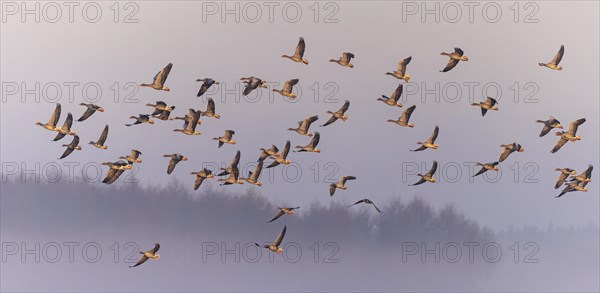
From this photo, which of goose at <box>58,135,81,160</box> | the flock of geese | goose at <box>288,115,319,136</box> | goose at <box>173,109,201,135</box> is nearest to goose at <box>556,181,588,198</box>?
the flock of geese

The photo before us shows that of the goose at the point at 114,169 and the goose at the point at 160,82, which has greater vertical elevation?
the goose at the point at 160,82

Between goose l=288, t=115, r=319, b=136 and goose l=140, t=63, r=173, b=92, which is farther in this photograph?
goose l=288, t=115, r=319, b=136

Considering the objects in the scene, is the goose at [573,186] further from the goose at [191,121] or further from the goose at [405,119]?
the goose at [191,121]

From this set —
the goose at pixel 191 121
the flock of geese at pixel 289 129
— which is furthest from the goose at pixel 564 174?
the goose at pixel 191 121

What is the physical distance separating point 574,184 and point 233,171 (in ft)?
29.2

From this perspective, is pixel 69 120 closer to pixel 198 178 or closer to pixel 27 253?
pixel 198 178

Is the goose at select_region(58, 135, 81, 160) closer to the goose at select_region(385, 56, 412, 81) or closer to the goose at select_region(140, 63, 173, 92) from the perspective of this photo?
the goose at select_region(140, 63, 173, 92)

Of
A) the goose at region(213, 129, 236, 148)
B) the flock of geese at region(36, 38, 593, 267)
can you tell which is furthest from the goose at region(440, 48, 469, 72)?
the goose at region(213, 129, 236, 148)

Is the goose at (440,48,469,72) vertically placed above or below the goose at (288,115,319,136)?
above

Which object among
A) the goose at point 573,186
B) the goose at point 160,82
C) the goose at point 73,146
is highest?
the goose at point 160,82

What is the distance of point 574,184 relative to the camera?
35.8 m

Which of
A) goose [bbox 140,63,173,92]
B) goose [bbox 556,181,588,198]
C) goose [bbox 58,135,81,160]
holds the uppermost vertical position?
goose [bbox 140,63,173,92]

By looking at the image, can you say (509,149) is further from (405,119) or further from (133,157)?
(133,157)

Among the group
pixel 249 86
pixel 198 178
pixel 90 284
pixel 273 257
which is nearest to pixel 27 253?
pixel 90 284
